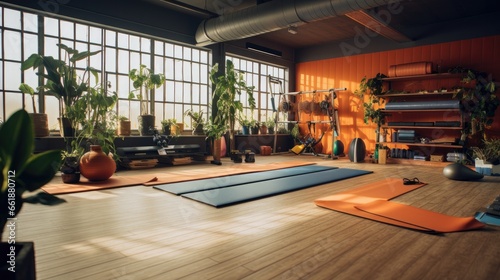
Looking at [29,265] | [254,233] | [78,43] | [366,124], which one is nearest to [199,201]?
[254,233]

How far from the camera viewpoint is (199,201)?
3215 millimetres

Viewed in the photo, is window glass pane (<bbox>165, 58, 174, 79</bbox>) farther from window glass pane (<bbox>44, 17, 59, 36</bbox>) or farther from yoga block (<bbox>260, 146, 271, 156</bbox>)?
yoga block (<bbox>260, 146, 271, 156</bbox>)

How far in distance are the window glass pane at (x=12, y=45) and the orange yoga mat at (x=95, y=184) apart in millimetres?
2284

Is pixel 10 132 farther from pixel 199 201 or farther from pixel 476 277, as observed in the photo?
pixel 199 201

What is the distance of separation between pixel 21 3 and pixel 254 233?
5.14 metres

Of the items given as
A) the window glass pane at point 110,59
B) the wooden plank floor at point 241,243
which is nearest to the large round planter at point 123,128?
the window glass pane at point 110,59

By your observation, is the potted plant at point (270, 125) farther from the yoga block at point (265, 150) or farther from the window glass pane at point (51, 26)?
the window glass pane at point (51, 26)

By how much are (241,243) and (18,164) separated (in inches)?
57.5

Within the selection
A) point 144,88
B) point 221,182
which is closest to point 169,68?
point 144,88

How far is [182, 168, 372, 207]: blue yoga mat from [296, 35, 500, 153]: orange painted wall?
3669 mm

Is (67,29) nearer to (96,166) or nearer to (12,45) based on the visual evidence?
(12,45)

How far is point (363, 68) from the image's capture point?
8219 millimetres

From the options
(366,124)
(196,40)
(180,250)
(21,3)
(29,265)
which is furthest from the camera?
(366,124)

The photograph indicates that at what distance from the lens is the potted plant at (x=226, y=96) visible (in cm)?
698
